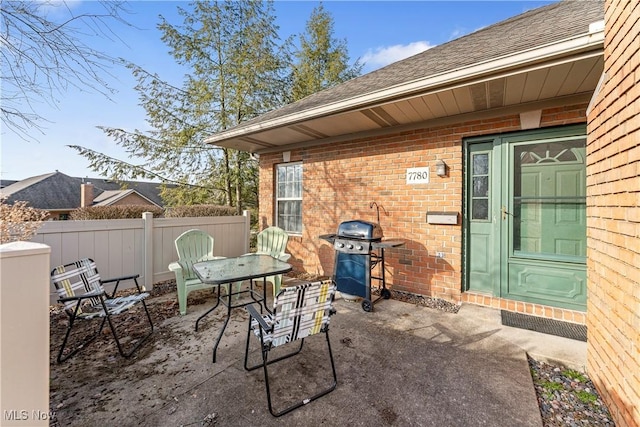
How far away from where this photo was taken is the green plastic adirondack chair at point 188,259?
3553 millimetres

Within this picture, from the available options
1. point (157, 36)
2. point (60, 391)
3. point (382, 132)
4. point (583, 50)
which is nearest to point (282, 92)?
point (157, 36)

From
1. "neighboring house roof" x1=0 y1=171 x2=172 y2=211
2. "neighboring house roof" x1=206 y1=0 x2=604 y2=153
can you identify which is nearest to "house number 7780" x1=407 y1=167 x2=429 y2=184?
"neighboring house roof" x1=206 y1=0 x2=604 y2=153

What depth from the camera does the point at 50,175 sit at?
59.2 feet

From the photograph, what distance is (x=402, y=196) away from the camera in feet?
13.9

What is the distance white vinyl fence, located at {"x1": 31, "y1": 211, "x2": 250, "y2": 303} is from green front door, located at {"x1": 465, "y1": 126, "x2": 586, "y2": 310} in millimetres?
4679

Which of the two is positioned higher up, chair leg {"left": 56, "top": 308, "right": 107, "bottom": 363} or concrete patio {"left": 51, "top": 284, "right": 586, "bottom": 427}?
chair leg {"left": 56, "top": 308, "right": 107, "bottom": 363}

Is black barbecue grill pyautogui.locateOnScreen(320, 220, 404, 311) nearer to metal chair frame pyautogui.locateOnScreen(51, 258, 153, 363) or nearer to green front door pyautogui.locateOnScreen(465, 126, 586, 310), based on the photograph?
green front door pyautogui.locateOnScreen(465, 126, 586, 310)

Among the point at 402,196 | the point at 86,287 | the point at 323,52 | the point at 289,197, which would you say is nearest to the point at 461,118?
the point at 402,196

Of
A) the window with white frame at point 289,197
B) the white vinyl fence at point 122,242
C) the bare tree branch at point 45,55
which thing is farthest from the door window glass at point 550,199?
the white vinyl fence at point 122,242

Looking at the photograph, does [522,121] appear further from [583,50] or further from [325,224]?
[325,224]

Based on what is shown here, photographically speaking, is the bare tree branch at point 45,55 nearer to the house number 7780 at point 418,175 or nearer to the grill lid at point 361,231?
the grill lid at point 361,231

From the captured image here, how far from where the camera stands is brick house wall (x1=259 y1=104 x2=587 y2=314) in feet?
12.3

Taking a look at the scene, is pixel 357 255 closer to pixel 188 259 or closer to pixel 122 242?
pixel 188 259

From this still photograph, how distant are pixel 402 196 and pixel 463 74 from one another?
1.92 metres
